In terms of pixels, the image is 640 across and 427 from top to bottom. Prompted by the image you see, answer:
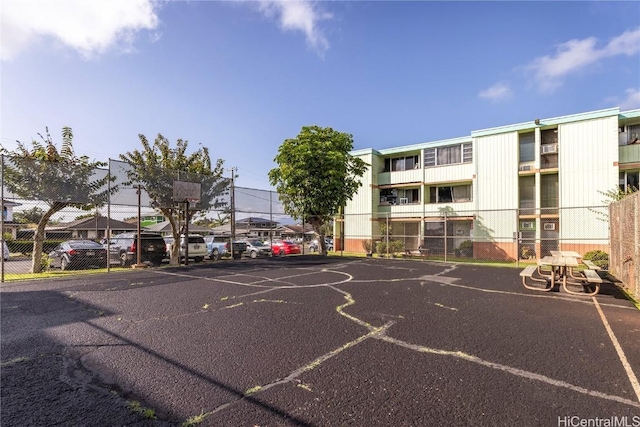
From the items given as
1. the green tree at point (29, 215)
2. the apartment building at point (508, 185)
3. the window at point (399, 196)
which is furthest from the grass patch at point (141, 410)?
the window at point (399, 196)

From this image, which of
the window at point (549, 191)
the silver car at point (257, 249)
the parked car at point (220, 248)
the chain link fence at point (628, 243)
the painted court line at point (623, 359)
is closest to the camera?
the painted court line at point (623, 359)

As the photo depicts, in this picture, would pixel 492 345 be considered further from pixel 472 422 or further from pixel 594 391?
pixel 472 422

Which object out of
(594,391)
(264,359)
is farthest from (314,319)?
(594,391)

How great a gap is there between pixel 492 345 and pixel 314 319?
9.50 ft

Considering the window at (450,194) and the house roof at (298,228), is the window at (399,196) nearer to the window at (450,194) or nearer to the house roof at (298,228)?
the window at (450,194)

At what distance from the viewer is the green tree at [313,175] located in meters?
19.6

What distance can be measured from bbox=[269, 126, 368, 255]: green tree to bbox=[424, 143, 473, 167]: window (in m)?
9.51

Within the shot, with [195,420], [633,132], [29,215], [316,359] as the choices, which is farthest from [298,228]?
[633,132]

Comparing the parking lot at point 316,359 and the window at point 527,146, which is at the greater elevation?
the window at point 527,146

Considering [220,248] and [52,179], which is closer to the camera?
[52,179]

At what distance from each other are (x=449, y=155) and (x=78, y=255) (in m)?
25.2

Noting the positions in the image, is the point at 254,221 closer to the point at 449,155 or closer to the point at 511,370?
the point at 449,155

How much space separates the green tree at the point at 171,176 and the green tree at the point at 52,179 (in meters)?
1.50

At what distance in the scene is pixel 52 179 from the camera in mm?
10688
